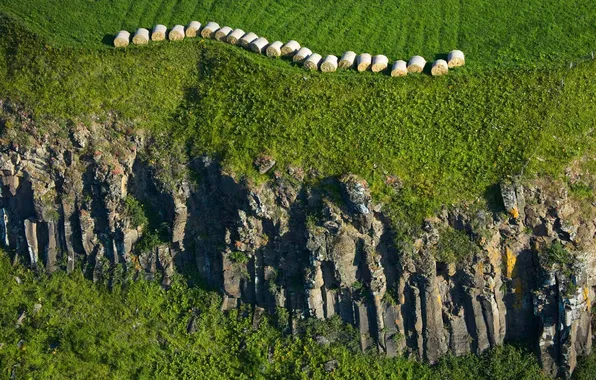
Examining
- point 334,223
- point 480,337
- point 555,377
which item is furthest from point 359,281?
point 555,377

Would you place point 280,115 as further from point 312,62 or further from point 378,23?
point 378,23

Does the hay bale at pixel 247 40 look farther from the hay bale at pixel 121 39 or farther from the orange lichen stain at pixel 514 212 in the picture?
the orange lichen stain at pixel 514 212

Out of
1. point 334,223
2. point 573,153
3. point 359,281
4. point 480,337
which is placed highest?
point 573,153

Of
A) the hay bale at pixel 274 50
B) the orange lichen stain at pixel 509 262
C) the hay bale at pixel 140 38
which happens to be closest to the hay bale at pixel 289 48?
the hay bale at pixel 274 50

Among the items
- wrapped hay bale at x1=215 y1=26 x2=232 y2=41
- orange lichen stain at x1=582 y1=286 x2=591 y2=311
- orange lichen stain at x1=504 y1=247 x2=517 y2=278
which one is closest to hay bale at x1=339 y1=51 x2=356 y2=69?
wrapped hay bale at x1=215 y1=26 x2=232 y2=41

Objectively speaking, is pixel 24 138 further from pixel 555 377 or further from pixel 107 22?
pixel 555 377

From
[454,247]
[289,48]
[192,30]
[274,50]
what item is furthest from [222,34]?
[454,247]
